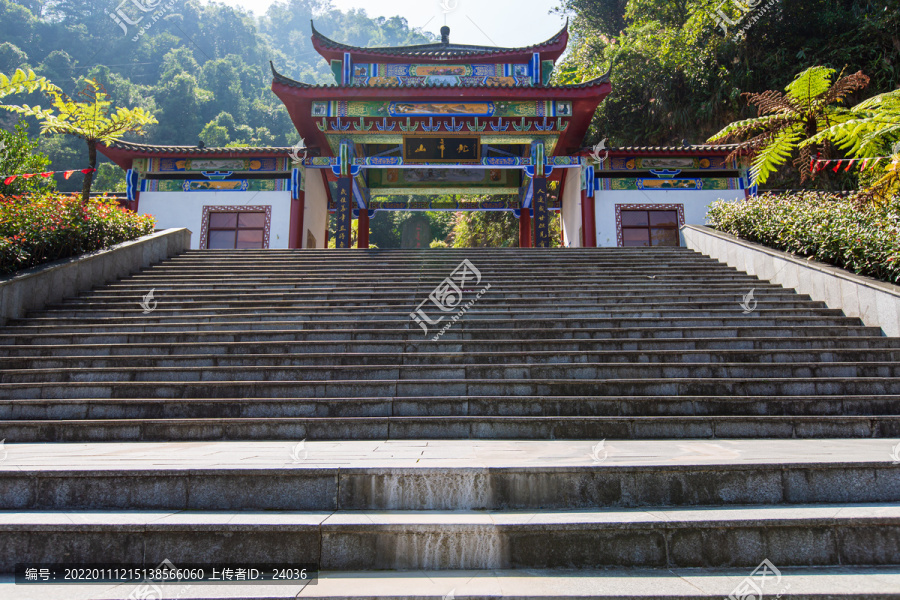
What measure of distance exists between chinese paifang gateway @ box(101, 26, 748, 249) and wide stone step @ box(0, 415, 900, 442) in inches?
337

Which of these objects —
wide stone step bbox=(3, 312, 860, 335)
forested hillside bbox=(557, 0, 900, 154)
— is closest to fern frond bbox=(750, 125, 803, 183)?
forested hillside bbox=(557, 0, 900, 154)

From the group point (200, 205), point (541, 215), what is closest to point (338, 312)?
point (541, 215)

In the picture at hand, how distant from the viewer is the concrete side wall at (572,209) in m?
15.0

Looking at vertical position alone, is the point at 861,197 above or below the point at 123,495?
above

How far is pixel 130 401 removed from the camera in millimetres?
4906

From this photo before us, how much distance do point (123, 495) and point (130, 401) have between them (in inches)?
75.2

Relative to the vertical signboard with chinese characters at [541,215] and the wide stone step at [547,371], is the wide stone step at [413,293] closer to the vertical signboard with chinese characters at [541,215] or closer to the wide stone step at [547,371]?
the wide stone step at [547,371]

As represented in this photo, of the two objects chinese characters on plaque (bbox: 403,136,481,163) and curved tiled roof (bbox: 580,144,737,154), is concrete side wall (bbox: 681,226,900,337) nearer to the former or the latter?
curved tiled roof (bbox: 580,144,737,154)

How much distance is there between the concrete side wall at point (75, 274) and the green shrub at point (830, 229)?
36.5 ft

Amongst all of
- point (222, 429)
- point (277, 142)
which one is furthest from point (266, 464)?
point (277, 142)

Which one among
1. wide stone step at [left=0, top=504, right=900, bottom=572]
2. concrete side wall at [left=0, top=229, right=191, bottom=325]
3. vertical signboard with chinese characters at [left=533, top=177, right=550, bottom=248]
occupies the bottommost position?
wide stone step at [left=0, top=504, right=900, bottom=572]

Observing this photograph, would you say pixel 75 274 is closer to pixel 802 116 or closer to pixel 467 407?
pixel 467 407

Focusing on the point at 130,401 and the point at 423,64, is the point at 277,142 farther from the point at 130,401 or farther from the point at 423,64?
the point at 130,401

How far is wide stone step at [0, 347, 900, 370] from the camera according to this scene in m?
5.68
